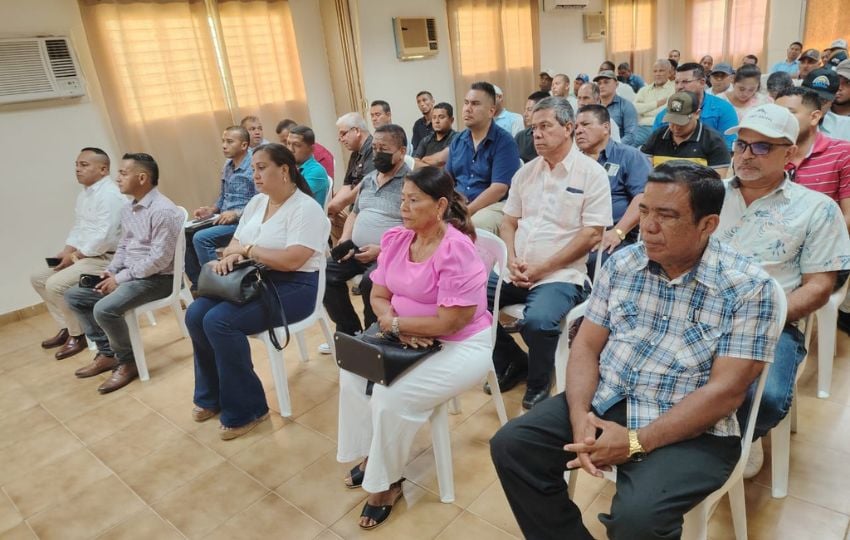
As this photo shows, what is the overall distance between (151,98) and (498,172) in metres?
3.12

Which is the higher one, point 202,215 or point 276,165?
point 276,165

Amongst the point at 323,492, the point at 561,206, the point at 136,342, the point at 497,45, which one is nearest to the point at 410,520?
the point at 323,492

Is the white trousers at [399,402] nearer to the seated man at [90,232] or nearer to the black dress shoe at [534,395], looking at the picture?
the black dress shoe at [534,395]

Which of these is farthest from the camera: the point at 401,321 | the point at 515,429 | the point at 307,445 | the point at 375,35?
the point at 375,35

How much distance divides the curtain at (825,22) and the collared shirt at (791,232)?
861 cm

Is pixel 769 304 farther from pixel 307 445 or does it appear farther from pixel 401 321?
pixel 307 445

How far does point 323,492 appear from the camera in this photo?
1971mm

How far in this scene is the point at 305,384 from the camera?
2758mm

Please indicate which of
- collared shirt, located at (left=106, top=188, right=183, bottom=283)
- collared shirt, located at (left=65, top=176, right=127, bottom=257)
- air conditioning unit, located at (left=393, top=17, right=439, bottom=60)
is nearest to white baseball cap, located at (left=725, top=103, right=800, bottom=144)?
collared shirt, located at (left=106, top=188, right=183, bottom=283)

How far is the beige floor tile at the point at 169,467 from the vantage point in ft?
6.92

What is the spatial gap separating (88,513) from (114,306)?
113 cm

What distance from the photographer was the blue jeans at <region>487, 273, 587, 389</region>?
6.89 feet

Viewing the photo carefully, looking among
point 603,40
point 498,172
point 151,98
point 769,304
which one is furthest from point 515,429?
point 603,40

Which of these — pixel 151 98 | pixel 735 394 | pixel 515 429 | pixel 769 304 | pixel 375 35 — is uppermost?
pixel 375 35
